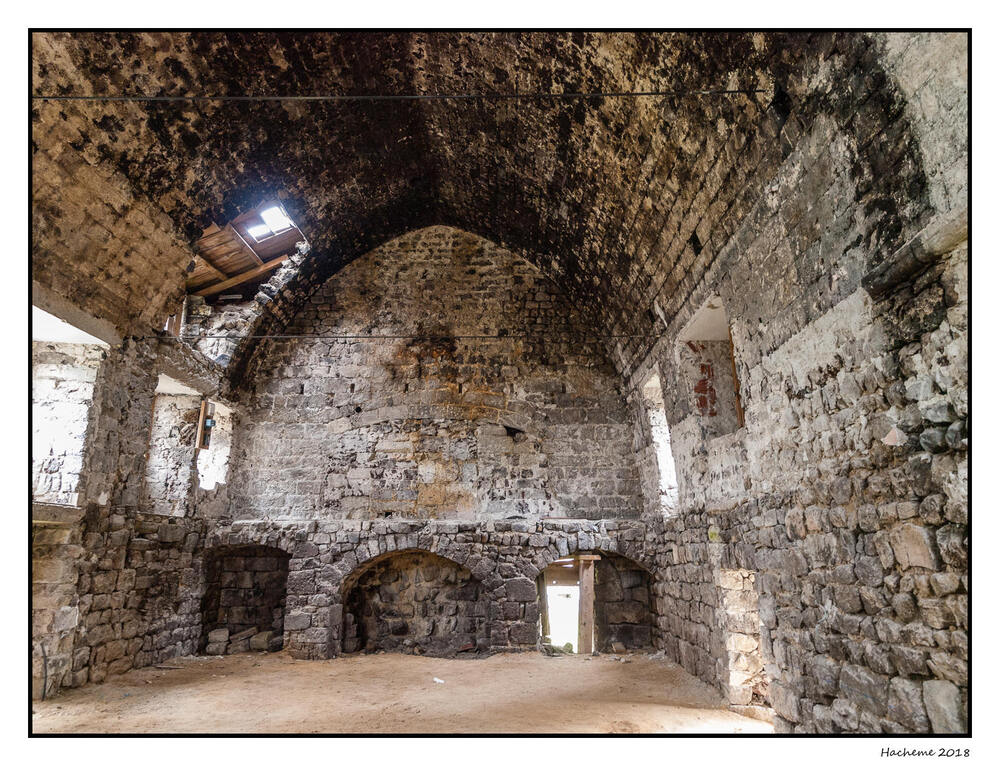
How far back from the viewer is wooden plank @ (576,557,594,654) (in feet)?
23.7

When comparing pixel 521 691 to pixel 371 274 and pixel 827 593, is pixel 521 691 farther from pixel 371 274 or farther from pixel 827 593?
pixel 371 274

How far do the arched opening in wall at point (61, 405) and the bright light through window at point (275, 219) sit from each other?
2.52 m

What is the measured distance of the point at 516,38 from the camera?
4590mm

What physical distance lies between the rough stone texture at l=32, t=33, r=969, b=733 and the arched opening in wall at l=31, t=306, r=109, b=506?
0.48 feet

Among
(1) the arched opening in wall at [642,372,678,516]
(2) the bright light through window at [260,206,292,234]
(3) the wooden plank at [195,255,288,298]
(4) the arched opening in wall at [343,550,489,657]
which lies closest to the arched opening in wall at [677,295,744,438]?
(1) the arched opening in wall at [642,372,678,516]

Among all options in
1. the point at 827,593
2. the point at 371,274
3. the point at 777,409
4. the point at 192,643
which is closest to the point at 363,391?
the point at 371,274

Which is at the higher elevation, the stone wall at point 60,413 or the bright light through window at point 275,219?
the bright light through window at point 275,219

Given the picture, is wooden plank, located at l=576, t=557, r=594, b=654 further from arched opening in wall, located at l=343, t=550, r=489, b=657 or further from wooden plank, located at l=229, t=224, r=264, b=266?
wooden plank, located at l=229, t=224, r=264, b=266

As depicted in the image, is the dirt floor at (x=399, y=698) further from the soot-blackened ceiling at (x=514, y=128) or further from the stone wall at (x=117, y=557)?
the soot-blackened ceiling at (x=514, y=128)

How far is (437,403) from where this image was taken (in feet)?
26.4

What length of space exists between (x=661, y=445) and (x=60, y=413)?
20.8 ft

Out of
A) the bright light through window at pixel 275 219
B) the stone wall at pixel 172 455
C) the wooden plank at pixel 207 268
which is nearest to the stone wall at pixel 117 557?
the stone wall at pixel 172 455

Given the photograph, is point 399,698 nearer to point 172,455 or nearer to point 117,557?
point 117,557

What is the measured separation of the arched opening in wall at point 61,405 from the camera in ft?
16.8
